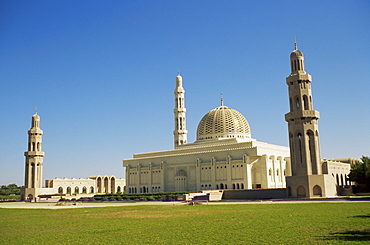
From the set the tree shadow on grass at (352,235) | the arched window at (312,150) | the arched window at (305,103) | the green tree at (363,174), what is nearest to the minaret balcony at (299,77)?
the arched window at (305,103)

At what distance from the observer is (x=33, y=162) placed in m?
63.2

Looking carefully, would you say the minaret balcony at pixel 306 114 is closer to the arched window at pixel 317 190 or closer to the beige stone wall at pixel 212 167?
the arched window at pixel 317 190

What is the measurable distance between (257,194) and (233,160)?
1196 cm

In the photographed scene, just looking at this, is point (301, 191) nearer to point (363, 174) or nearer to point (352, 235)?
point (363, 174)

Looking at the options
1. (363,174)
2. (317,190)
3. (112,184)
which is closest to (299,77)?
(317,190)

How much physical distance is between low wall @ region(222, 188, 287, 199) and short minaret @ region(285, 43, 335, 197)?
115cm

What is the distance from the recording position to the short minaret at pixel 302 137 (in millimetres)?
38656

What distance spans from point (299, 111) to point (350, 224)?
2809 centimetres

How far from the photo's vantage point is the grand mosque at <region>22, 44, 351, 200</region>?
131 ft

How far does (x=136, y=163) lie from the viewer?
2630 inches

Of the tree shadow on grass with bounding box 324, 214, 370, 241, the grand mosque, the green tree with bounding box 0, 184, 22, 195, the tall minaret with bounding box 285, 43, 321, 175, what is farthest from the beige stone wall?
the green tree with bounding box 0, 184, 22, 195

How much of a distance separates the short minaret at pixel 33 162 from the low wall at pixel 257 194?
111 feet

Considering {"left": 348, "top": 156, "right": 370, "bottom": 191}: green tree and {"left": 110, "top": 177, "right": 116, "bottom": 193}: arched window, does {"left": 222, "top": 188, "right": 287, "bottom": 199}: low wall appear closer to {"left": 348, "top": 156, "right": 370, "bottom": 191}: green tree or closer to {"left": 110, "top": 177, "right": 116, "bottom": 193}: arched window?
{"left": 348, "top": 156, "right": 370, "bottom": 191}: green tree

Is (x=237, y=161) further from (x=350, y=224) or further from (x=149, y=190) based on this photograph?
(x=350, y=224)
